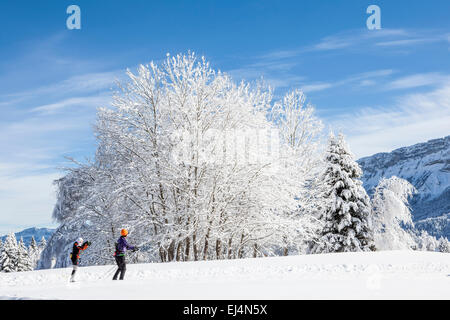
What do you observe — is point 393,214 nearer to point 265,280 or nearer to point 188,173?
point 188,173

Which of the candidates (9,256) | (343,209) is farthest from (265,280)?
(9,256)

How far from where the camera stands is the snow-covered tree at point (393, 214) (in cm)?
2773

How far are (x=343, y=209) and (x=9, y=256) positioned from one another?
1880 inches

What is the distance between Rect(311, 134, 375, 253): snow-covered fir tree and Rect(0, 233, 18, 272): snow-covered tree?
146ft

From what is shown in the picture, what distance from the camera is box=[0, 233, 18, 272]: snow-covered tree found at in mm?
53750

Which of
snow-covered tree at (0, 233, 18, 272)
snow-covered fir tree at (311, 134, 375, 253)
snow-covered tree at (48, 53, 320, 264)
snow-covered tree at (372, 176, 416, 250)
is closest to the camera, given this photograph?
snow-covered tree at (48, 53, 320, 264)

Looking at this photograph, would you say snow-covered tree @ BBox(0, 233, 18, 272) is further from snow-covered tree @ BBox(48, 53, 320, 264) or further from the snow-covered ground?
the snow-covered ground

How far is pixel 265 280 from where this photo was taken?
39.8 ft

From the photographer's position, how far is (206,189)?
19.1 metres

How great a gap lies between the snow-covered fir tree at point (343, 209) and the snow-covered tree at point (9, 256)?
44.4m

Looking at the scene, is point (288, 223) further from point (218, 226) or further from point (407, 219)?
point (407, 219)

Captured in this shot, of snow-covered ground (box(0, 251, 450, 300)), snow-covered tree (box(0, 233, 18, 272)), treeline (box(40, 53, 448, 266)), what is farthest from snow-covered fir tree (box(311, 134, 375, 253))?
snow-covered tree (box(0, 233, 18, 272))
